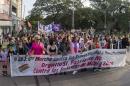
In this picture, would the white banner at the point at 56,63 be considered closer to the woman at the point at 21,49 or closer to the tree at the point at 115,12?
the woman at the point at 21,49

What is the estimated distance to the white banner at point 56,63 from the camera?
53.2ft

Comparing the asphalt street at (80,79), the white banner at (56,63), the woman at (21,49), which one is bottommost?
the asphalt street at (80,79)

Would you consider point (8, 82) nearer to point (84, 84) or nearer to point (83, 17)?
point (84, 84)

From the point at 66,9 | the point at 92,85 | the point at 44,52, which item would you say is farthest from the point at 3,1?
the point at 66,9

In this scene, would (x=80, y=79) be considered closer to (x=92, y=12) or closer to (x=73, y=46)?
(x=73, y=46)

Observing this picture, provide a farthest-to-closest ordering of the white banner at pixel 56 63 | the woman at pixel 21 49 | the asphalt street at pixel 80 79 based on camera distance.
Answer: the woman at pixel 21 49, the white banner at pixel 56 63, the asphalt street at pixel 80 79

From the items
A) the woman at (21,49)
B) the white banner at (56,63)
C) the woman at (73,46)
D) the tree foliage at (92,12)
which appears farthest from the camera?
the tree foliage at (92,12)

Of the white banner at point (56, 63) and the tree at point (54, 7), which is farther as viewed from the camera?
the tree at point (54, 7)

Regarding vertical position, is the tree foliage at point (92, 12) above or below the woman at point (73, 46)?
above

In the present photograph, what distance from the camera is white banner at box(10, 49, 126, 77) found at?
53.2ft

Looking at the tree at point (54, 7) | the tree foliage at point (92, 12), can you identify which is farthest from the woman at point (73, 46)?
the tree at point (54, 7)

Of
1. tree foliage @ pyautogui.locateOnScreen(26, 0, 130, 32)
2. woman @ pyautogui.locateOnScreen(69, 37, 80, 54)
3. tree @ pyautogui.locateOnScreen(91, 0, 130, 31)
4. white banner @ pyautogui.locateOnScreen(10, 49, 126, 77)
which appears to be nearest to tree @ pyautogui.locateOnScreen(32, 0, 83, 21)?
tree foliage @ pyautogui.locateOnScreen(26, 0, 130, 32)

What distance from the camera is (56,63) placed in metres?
16.7

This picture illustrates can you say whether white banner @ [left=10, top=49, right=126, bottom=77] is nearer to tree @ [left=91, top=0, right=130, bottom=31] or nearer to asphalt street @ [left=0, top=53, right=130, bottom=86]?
asphalt street @ [left=0, top=53, right=130, bottom=86]
